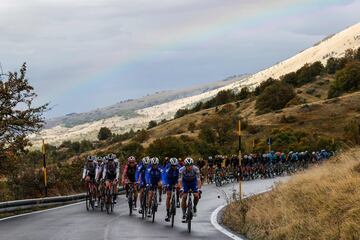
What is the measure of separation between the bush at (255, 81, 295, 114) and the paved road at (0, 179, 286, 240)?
73.4 meters

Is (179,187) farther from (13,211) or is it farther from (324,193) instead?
(13,211)

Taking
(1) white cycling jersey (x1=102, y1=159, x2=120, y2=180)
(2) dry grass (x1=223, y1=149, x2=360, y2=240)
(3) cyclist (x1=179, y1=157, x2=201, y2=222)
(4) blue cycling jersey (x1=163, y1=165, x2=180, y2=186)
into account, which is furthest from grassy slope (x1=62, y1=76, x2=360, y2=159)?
(3) cyclist (x1=179, y1=157, x2=201, y2=222)

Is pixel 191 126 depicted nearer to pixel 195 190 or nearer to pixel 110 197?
pixel 110 197

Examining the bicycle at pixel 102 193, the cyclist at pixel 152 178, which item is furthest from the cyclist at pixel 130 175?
the cyclist at pixel 152 178

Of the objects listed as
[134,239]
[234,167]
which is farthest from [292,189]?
[234,167]

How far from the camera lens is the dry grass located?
38.9 feet

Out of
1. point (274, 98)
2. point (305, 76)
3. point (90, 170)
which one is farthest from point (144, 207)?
point (305, 76)

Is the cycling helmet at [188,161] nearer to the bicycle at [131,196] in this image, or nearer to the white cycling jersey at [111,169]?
the bicycle at [131,196]

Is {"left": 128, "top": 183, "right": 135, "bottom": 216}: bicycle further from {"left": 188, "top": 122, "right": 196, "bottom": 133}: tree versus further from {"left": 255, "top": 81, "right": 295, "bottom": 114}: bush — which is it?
{"left": 255, "top": 81, "right": 295, "bottom": 114}: bush

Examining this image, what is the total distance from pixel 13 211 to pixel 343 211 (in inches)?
518

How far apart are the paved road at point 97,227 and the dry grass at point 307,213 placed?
86cm

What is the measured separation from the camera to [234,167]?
1564 inches

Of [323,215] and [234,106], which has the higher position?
[234,106]

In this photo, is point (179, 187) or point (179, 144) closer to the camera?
point (179, 187)
